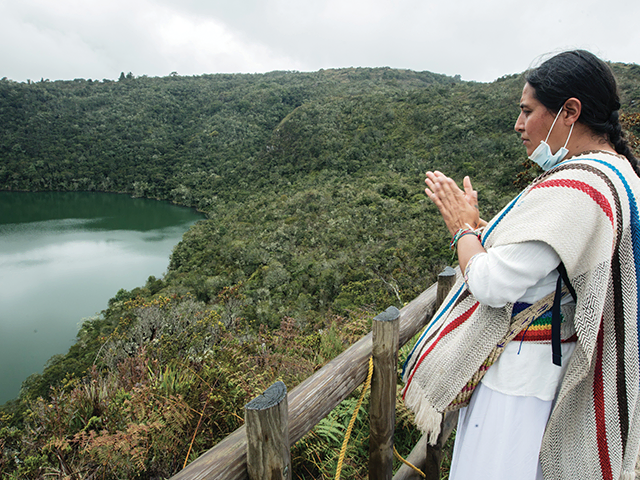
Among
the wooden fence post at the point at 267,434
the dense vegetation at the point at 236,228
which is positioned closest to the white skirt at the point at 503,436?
the wooden fence post at the point at 267,434

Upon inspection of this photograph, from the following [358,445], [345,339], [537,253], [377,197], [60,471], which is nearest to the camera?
[537,253]

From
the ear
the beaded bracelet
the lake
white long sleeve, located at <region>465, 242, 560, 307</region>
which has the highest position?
the ear

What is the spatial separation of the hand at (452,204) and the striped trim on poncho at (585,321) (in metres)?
0.10

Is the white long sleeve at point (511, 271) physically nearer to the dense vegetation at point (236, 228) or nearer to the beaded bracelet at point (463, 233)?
the beaded bracelet at point (463, 233)

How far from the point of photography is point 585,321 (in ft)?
2.86

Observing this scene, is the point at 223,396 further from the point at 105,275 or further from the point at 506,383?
the point at 105,275

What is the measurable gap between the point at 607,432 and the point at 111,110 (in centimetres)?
6276

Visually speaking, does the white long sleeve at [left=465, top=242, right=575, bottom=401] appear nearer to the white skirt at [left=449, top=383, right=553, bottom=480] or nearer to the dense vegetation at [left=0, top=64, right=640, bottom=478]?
the white skirt at [left=449, top=383, right=553, bottom=480]

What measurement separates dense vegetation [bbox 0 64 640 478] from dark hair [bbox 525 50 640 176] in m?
1.52

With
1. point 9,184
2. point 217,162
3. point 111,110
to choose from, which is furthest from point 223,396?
point 111,110

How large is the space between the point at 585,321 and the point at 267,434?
839 mm

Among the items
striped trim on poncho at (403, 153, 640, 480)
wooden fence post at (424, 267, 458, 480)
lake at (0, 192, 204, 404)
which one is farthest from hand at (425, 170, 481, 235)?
lake at (0, 192, 204, 404)

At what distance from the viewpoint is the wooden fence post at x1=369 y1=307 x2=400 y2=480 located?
4.60 feet

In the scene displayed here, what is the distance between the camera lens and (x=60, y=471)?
1.69 metres
